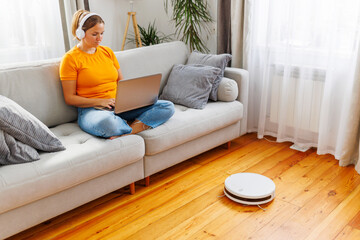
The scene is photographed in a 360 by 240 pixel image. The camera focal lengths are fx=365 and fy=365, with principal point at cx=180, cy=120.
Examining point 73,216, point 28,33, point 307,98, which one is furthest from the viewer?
point 28,33

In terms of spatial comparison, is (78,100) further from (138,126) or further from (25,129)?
(25,129)

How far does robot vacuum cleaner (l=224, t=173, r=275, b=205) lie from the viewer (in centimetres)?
224

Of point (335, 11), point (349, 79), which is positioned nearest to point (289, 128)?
point (349, 79)

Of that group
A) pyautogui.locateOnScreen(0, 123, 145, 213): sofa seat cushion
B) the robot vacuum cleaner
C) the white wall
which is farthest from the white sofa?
the white wall

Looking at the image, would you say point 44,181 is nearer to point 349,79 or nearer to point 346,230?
point 346,230

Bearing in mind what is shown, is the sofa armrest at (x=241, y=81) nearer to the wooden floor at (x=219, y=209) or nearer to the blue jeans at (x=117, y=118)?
the wooden floor at (x=219, y=209)

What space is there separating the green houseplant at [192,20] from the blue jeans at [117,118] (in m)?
1.32

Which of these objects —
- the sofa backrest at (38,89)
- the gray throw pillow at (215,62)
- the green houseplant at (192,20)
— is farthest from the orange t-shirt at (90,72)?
the green houseplant at (192,20)

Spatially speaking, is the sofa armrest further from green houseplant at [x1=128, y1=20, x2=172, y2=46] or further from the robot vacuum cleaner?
green houseplant at [x1=128, y1=20, x2=172, y2=46]

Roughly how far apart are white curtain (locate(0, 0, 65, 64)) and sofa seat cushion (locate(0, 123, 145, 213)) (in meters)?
1.43

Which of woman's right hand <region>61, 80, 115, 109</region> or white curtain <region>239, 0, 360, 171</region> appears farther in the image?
white curtain <region>239, 0, 360, 171</region>

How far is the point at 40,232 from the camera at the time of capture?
204 centimetres

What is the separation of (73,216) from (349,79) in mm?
2132

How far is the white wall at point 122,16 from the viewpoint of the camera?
408cm
